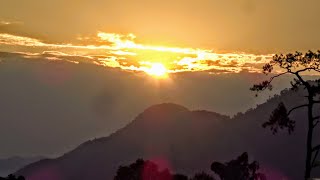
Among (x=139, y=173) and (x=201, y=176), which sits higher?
(x=139, y=173)

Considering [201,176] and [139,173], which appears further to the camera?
[201,176]

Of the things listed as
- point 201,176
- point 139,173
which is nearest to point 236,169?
point 201,176

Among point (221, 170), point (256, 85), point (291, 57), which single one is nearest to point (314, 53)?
point (291, 57)

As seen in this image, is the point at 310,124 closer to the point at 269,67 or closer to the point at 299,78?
the point at 299,78

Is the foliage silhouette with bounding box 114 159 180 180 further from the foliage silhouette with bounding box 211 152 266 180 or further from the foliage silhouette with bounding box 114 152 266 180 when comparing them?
the foliage silhouette with bounding box 211 152 266 180

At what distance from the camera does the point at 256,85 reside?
58.6 metres

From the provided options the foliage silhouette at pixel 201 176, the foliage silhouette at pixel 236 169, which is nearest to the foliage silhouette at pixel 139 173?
the foliage silhouette at pixel 201 176

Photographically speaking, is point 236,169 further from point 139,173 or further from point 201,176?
point 139,173

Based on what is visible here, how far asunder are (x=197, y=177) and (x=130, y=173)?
514 inches

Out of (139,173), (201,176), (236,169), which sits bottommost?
(201,176)

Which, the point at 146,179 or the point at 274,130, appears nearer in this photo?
the point at 274,130

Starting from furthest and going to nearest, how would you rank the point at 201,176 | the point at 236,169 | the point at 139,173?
1. the point at 201,176
2. the point at 236,169
3. the point at 139,173

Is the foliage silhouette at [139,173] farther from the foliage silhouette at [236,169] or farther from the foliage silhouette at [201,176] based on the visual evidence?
the foliage silhouette at [236,169]

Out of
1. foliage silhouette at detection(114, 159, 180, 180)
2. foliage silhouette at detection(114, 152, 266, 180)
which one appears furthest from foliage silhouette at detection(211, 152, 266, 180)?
foliage silhouette at detection(114, 159, 180, 180)
